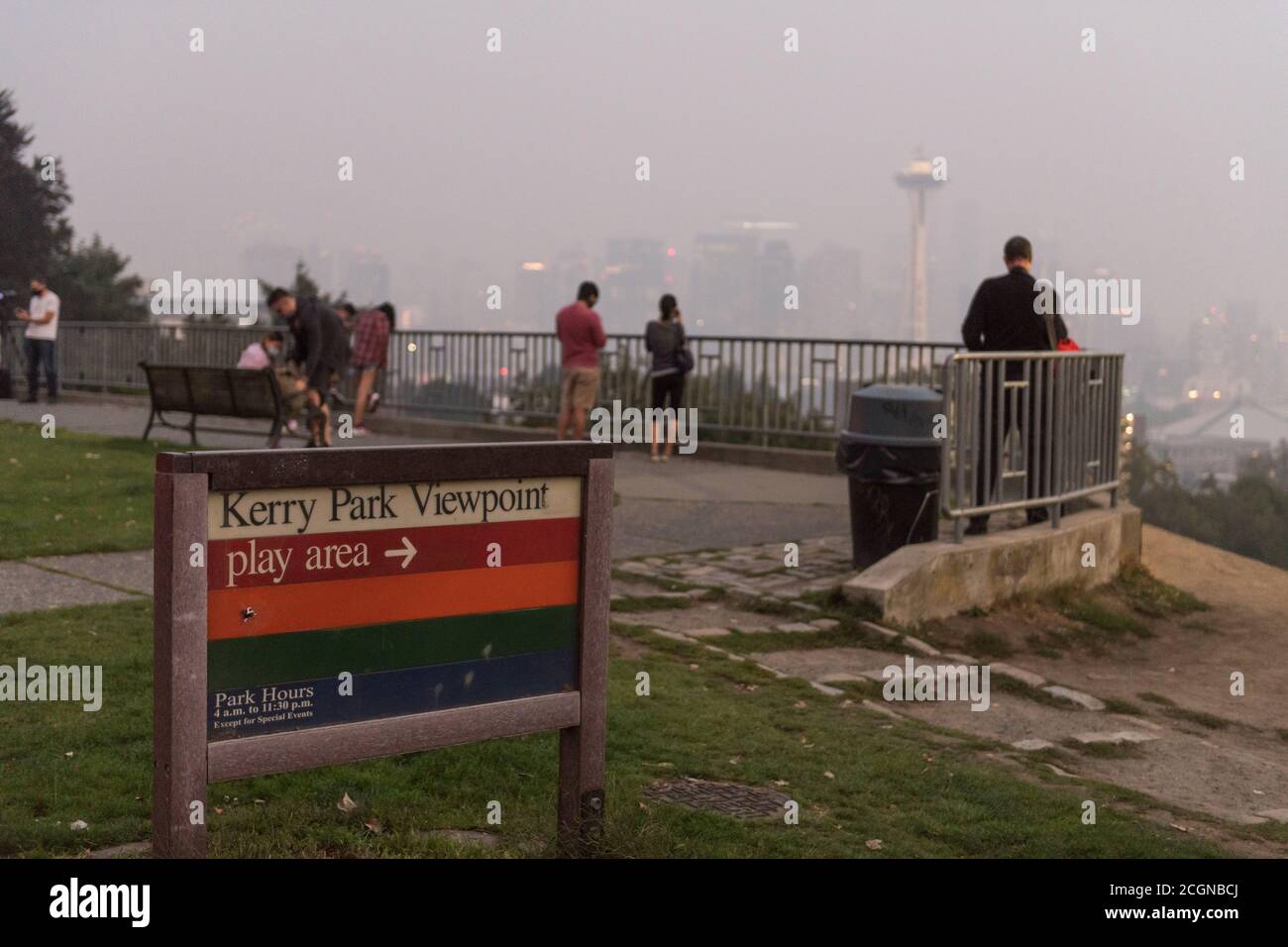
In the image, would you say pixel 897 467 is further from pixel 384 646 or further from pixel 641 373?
pixel 641 373

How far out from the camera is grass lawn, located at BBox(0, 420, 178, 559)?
384 inches

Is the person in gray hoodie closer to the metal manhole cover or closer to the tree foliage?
the tree foliage

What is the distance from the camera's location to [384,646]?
A: 12.8 ft

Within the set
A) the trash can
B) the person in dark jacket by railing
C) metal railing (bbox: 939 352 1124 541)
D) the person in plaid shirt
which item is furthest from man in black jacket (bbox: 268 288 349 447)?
metal railing (bbox: 939 352 1124 541)

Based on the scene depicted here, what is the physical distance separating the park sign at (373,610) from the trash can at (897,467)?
5733mm

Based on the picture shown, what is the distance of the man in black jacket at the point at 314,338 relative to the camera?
1664cm

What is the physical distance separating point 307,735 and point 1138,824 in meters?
2.91

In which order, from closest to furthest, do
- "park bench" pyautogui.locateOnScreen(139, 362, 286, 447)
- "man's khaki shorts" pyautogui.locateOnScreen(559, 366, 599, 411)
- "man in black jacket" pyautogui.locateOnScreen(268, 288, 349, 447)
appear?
"park bench" pyautogui.locateOnScreen(139, 362, 286, 447) < "man in black jacket" pyautogui.locateOnScreen(268, 288, 349, 447) < "man's khaki shorts" pyautogui.locateOnScreen(559, 366, 599, 411)

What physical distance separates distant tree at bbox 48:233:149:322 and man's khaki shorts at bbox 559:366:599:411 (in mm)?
53296

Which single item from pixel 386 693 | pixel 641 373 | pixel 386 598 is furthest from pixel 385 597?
pixel 641 373

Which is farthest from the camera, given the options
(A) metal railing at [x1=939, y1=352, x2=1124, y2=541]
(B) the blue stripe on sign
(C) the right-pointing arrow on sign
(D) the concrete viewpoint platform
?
(A) metal railing at [x1=939, y1=352, x2=1124, y2=541]

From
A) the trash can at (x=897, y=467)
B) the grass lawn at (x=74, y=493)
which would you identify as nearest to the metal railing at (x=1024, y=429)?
the trash can at (x=897, y=467)

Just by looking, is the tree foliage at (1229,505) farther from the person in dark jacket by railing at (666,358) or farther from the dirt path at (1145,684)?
the dirt path at (1145,684)

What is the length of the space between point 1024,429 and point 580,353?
785 cm
